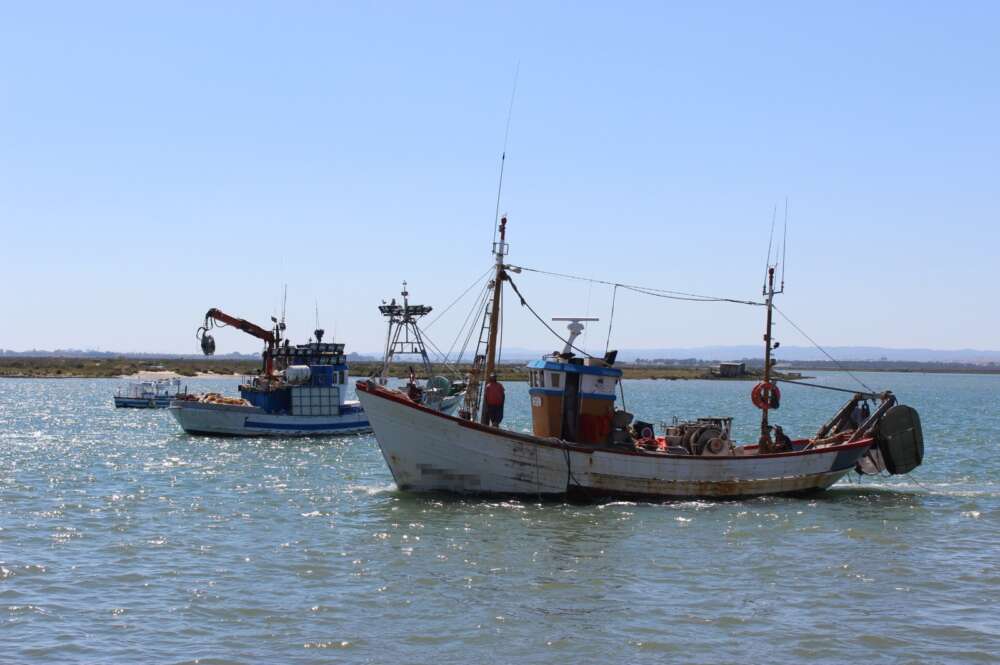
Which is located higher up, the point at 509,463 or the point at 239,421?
the point at 509,463

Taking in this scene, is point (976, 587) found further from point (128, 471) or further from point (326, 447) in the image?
point (326, 447)

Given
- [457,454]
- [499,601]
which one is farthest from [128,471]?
[499,601]

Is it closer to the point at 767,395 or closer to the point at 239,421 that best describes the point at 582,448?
the point at 767,395

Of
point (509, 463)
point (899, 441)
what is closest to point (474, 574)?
point (509, 463)

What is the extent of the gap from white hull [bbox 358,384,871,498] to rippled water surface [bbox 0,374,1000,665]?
630mm

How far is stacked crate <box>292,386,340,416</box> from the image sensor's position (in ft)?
158

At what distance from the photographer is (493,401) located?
27031mm

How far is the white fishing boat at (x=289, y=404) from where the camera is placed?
47.3 meters

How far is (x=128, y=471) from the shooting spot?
33.9 metres

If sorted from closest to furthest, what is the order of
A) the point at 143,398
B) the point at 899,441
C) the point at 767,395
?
the point at 767,395
the point at 899,441
the point at 143,398

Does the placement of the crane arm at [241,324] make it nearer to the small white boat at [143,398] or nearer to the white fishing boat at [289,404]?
the white fishing boat at [289,404]

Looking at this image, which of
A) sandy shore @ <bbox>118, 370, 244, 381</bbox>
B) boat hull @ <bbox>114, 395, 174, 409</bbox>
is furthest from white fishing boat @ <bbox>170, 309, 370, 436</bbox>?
sandy shore @ <bbox>118, 370, 244, 381</bbox>

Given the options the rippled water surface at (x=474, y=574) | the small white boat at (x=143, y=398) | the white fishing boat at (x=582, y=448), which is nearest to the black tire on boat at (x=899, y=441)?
the white fishing boat at (x=582, y=448)

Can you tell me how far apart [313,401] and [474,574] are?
30.8 m
